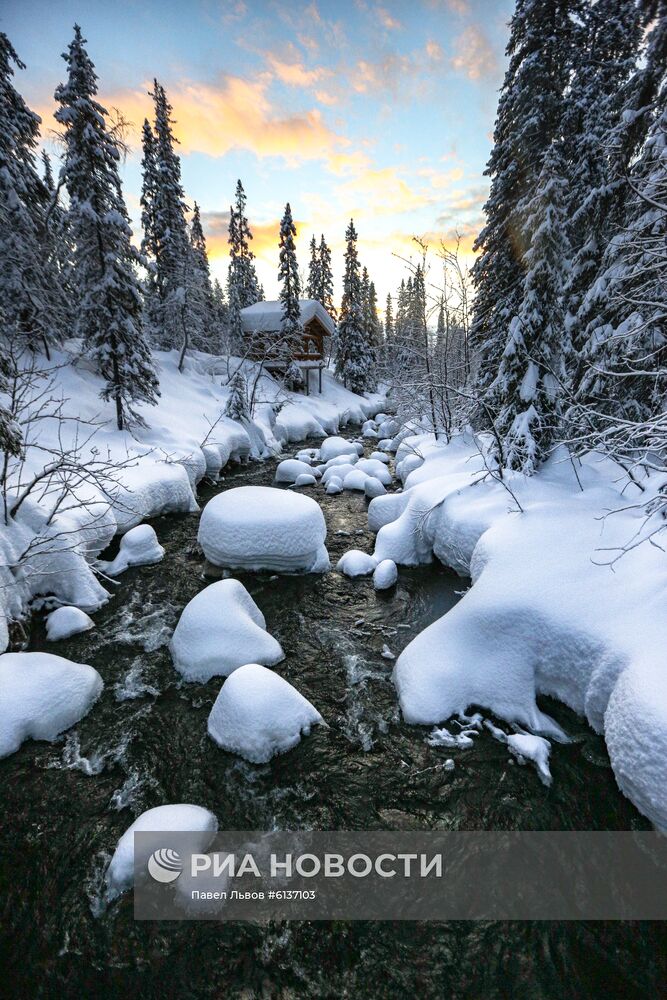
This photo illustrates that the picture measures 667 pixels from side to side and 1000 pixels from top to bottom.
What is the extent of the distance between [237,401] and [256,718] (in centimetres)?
1882

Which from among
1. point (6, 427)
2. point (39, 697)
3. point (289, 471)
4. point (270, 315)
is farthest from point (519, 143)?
point (270, 315)

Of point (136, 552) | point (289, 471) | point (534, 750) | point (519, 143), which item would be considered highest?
point (519, 143)

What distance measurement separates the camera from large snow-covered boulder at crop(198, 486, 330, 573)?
9.58m

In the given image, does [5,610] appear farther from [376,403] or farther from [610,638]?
[376,403]

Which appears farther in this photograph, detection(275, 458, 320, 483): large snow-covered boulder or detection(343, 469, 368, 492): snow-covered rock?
detection(275, 458, 320, 483): large snow-covered boulder

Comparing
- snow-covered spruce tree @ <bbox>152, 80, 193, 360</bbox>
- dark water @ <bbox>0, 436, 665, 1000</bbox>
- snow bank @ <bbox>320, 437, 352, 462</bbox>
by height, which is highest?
snow-covered spruce tree @ <bbox>152, 80, 193, 360</bbox>

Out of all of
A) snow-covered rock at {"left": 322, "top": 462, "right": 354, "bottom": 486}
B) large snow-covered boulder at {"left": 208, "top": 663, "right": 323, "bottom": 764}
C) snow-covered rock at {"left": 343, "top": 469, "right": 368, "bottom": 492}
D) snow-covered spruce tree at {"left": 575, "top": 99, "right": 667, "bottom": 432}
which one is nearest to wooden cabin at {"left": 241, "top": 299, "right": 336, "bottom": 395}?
snow-covered rock at {"left": 322, "top": 462, "right": 354, "bottom": 486}

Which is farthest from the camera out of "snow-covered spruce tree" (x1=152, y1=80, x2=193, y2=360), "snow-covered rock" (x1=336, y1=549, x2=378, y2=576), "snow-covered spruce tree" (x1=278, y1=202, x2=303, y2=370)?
"snow-covered spruce tree" (x1=278, y1=202, x2=303, y2=370)

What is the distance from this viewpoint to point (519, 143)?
11547 mm

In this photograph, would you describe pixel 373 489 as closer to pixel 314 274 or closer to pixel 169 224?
pixel 169 224

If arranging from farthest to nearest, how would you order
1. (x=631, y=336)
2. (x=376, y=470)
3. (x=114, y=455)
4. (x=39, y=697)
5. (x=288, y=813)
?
1. (x=376, y=470)
2. (x=114, y=455)
3. (x=631, y=336)
4. (x=39, y=697)
5. (x=288, y=813)

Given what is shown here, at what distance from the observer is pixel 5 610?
7117mm

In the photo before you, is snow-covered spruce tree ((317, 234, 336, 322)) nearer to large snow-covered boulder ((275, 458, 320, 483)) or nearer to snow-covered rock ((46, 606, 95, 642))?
large snow-covered boulder ((275, 458, 320, 483))

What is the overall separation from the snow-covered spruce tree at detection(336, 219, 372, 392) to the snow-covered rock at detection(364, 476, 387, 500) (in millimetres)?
27835
